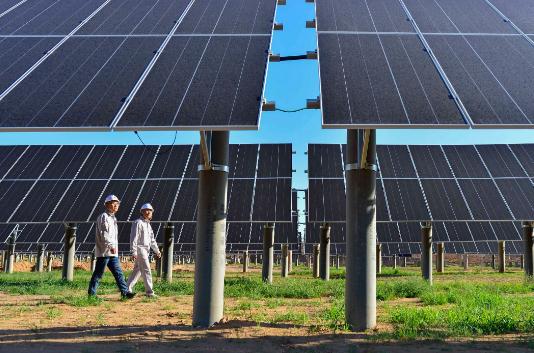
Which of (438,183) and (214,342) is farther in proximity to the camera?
(438,183)

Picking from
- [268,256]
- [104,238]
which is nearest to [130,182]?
[268,256]

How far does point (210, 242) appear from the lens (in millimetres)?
7699

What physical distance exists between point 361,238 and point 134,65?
14.2ft

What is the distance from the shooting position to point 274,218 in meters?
16.6

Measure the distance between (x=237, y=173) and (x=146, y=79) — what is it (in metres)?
12.5

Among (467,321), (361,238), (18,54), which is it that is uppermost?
(18,54)

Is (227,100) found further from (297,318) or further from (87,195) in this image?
(87,195)

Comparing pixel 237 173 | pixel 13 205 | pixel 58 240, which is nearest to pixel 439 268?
pixel 237 173

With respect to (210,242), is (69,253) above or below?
below

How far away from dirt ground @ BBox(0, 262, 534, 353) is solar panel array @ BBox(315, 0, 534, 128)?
107 inches

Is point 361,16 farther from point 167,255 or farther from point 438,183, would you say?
point 167,255

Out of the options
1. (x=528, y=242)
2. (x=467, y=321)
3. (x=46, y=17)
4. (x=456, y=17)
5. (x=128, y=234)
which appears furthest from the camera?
(x=128, y=234)

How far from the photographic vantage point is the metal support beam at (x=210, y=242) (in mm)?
7652

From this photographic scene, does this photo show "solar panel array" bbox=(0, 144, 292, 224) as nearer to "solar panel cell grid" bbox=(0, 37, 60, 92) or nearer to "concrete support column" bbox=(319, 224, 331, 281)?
"concrete support column" bbox=(319, 224, 331, 281)
